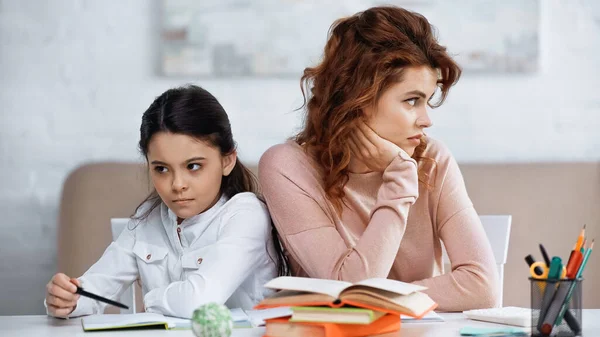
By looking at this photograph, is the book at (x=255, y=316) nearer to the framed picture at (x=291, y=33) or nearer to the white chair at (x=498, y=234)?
the white chair at (x=498, y=234)

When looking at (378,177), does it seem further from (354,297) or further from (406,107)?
(354,297)

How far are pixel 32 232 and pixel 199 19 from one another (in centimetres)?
85

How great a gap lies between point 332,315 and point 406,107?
638 mm

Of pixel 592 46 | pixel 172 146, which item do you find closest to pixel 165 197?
pixel 172 146

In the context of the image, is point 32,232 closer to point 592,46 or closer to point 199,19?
point 199,19

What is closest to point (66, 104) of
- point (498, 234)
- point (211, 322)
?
point (498, 234)

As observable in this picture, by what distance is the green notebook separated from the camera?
1104 millimetres

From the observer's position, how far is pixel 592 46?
2629 millimetres

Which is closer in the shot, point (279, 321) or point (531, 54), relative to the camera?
point (279, 321)

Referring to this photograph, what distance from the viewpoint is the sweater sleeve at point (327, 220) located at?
1526mm

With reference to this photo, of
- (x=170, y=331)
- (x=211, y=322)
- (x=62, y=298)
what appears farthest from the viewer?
(x=62, y=298)

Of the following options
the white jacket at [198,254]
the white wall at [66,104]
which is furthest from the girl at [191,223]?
the white wall at [66,104]

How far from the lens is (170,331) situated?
1.26 metres

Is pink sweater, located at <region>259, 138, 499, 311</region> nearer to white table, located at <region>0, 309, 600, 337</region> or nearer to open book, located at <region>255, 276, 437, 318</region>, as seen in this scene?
white table, located at <region>0, 309, 600, 337</region>
